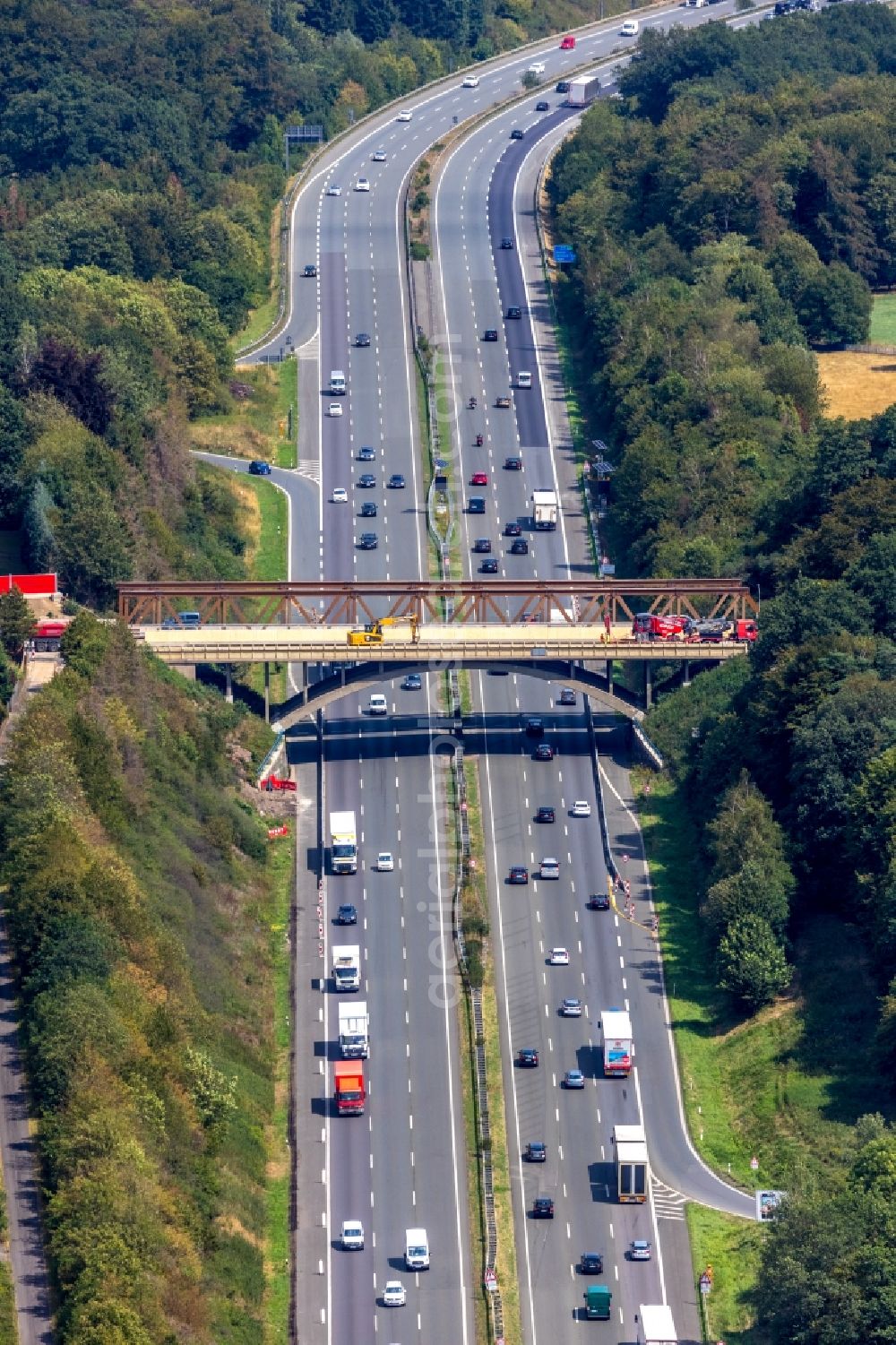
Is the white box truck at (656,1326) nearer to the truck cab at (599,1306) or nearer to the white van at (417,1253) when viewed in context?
the truck cab at (599,1306)

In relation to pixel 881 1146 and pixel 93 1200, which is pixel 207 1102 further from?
pixel 881 1146

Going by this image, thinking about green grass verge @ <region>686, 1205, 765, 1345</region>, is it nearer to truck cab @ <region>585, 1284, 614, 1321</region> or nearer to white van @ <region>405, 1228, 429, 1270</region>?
truck cab @ <region>585, 1284, 614, 1321</region>

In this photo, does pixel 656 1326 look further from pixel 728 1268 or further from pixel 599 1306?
pixel 728 1268

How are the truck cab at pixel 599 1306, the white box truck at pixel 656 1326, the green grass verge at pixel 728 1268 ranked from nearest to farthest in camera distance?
1. the white box truck at pixel 656 1326
2. the green grass verge at pixel 728 1268
3. the truck cab at pixel 599 1306

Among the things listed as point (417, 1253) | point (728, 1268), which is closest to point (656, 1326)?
point (728, 1268)

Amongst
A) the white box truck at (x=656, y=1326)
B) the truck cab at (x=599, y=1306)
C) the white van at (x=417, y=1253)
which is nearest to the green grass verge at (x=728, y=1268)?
the white box truck at (x=656, y=1326)

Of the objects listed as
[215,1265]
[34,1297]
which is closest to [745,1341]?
[215,1265]

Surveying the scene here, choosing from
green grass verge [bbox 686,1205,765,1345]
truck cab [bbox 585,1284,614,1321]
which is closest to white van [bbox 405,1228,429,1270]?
truck cab [bbox 585,1284,614,1321]
